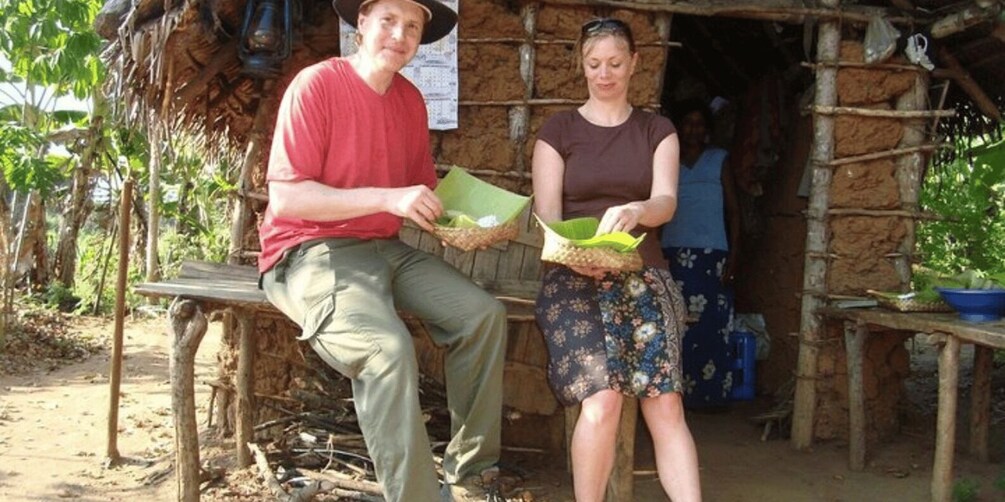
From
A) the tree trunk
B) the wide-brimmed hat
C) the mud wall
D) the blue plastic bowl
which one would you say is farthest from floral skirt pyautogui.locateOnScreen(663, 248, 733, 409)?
the tree trunk

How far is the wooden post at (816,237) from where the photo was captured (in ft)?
16.5

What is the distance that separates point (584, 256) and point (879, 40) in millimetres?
2802

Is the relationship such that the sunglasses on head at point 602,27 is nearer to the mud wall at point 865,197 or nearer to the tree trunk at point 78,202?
the mud wall at point 865,197

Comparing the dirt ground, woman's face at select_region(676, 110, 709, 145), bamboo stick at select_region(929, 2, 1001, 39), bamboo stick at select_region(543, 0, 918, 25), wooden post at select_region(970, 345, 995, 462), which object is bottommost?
the dirt ground

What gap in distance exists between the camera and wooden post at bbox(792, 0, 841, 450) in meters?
5.02

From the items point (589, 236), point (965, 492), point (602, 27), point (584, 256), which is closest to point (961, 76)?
point (965, 492)

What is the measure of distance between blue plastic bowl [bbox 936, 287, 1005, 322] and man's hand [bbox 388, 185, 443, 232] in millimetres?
2400

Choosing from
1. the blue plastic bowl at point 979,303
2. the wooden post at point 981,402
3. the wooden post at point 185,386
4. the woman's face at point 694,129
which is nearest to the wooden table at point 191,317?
the wooden post at point 185,386

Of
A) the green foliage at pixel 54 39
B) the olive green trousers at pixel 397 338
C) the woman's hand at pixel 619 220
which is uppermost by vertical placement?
the green foliage at pixel 54 39

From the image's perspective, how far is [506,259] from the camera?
4.68 m

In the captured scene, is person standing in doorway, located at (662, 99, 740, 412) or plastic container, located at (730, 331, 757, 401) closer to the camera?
person standing in doorway, located at (662, 99, 740, 412)

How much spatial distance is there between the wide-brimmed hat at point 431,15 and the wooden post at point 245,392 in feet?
4.87

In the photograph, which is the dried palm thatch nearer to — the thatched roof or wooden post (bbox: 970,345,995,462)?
the thatched roof

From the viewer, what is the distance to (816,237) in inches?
200
